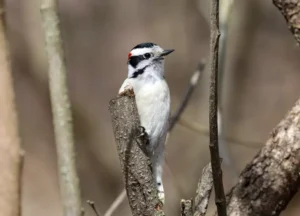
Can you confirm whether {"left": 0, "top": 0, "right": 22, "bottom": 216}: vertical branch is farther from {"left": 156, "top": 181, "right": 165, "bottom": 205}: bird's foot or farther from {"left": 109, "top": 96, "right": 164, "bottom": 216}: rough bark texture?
{"left": 156, "top": 181, "right": 165, "bottom": 205}: bird's foot

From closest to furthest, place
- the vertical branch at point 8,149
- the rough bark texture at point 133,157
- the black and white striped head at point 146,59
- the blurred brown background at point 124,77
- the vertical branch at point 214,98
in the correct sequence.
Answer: the vertical branch at point 214,98, the vertical branch at point 8,149, the rough bark texture at point 133,157, the black and white striped head at point 146,59, the blurred brown background at point 124,77

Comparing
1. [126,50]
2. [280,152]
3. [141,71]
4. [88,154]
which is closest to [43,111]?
[88,154]

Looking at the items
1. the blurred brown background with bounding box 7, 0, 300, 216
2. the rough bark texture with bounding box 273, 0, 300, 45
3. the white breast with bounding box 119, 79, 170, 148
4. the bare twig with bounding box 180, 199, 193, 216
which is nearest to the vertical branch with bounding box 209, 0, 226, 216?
the bare twig with bounding box 180, 199, 193, 216

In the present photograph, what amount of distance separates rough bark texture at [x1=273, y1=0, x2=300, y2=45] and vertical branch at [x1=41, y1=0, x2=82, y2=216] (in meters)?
0.63

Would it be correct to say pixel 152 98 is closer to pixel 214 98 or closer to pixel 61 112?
pixel 61 112

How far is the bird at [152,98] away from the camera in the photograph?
5.40 ft

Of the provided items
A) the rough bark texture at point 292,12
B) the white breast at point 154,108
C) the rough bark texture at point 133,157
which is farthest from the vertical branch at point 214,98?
the rough bark texture at point 292,12

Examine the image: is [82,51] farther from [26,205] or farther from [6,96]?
[6,96]

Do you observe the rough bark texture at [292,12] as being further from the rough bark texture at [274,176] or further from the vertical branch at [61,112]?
the vertical branch at [61,112]

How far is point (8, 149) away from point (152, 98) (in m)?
0.55

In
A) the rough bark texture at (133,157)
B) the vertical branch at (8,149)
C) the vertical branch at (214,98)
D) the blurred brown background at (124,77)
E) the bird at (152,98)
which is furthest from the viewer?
the blurred brown background at (124,77)

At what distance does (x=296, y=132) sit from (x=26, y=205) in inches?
127

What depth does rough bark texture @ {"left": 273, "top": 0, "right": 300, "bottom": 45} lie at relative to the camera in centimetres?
169

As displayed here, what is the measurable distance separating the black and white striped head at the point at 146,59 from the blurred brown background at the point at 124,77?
1904 mm
